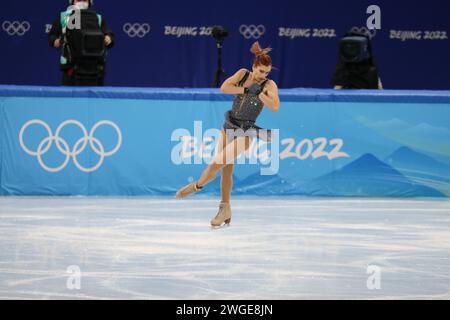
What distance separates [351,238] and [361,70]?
394 cm

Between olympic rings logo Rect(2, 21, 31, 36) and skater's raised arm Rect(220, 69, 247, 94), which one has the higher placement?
olympic rings logo Rect(2, 21, 31, 36)

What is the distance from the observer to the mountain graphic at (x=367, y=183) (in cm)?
1136

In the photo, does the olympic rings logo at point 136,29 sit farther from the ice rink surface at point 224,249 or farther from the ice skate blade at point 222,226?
the ice skate blade at point 222,226

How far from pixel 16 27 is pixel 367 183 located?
6096 mm

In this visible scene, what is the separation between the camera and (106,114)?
11195 millimetres

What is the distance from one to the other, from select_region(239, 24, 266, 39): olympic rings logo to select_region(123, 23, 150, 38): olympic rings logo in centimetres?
143

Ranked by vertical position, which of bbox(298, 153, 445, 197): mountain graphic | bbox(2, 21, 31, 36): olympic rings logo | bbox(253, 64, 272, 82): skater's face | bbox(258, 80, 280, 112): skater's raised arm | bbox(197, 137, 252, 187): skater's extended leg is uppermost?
bbox(2, 21, 31, 36): olympic rings logo

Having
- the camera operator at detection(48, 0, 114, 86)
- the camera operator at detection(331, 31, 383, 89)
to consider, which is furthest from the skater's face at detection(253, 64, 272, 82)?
the camera operator at detection(331, 31, 383, 89)

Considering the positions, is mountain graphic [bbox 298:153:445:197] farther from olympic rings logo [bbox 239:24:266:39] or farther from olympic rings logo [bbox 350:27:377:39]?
olympic rings logo [bbox 239:24:266:39]

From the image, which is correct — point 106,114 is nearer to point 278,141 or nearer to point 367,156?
point 278,141

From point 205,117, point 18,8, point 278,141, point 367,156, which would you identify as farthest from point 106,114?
point 18,8

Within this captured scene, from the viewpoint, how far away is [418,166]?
1138 cm

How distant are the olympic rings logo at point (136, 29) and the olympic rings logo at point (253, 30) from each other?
1.43 metres

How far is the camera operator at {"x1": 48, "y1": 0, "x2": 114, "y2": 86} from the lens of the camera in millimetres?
11461
